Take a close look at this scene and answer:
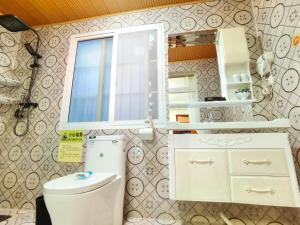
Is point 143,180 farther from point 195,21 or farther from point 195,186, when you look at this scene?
point 195,21

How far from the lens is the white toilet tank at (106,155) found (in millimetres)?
1411

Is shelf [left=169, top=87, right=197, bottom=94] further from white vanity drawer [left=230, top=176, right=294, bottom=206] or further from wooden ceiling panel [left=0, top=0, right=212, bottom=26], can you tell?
wooden ceiling panel [left=0, top=0, right=212, bottom=26]

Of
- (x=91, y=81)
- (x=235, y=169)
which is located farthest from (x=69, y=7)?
(x=235, y=169)

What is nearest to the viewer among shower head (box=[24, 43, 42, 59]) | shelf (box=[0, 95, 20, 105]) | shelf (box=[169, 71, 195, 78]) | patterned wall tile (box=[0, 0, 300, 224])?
patterned wall tile (box=[0, 0, 300, 224])

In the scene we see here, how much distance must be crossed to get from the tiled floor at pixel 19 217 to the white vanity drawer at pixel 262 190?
146cm

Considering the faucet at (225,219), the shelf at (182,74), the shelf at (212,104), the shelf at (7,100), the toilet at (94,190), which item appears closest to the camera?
the toilet at (94,190)

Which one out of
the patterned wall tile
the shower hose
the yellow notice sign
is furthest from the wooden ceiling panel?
the yellow notice sign

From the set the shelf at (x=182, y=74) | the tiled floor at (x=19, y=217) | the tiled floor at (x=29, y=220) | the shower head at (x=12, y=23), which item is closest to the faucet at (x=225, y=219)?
the tiled floor at (x=29, y=220)

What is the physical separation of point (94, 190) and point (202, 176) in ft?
2.05

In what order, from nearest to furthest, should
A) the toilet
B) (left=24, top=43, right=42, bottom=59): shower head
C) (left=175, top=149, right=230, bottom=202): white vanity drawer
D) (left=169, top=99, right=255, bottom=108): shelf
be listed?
the toilet → (left=175, top=149, right=230, bottom=202): white vanity drawer → (left=169, top=99, right=255, bottom=108): shelf → (left=24, top=43, right=42, bottom=59): shower head

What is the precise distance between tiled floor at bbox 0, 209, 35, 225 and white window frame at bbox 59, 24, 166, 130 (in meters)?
0.76

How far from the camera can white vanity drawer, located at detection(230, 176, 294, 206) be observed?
3.23ft

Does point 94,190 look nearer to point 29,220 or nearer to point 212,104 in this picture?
point 29,220

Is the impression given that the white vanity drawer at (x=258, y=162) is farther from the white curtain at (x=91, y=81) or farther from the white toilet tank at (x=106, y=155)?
the white curtain at (x=91, y=81)
